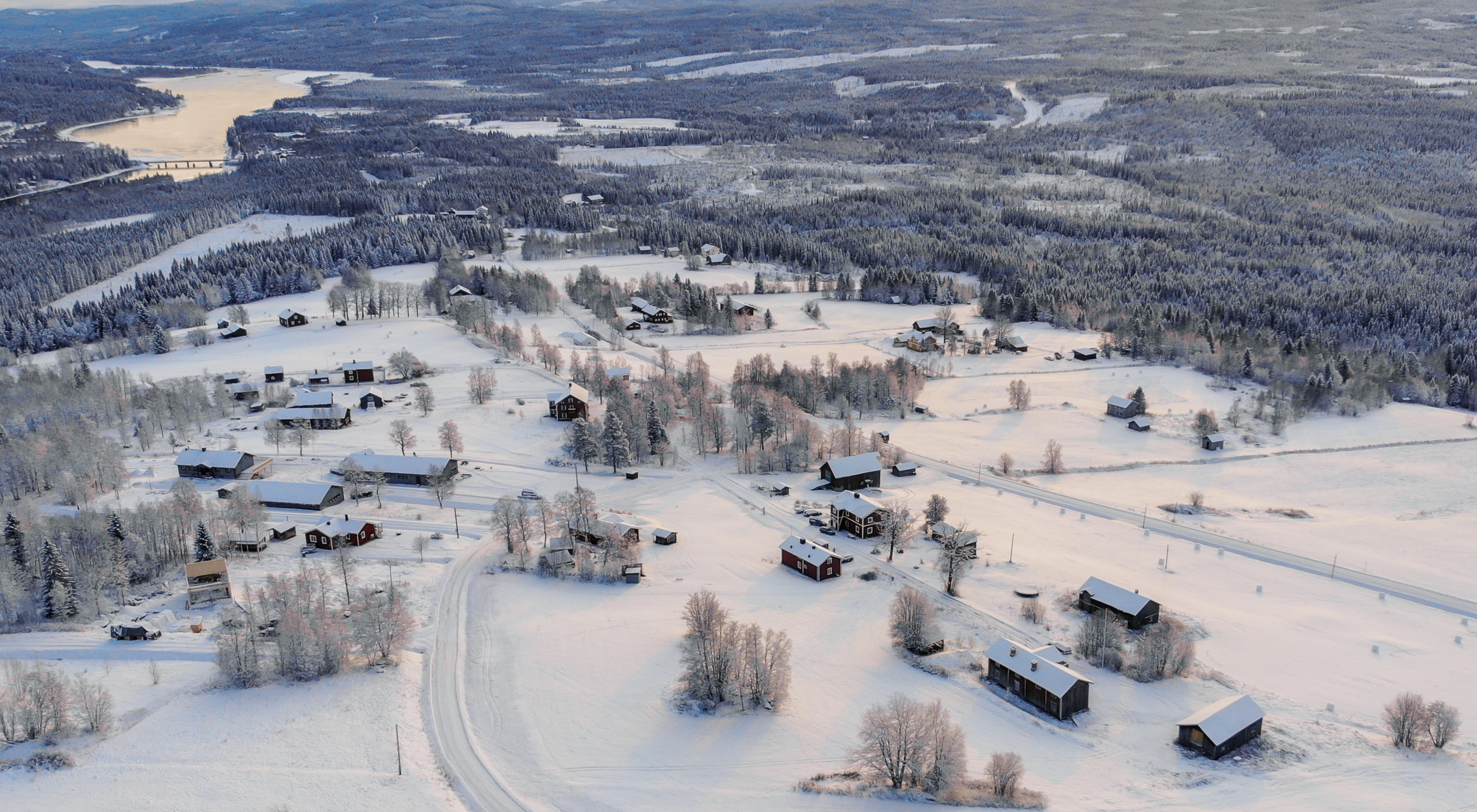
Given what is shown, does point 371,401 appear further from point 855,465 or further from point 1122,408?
point 1122,408

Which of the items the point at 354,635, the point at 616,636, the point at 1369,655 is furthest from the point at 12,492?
the point at 1369,655

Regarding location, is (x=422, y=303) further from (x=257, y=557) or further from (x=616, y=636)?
(x=616, y=636)

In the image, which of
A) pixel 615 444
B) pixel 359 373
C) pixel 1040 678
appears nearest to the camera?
pixel 1040 678

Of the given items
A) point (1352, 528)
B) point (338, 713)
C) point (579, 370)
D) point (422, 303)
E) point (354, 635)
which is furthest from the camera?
point (422, 303)

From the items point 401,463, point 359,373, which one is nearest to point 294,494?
point 401,463

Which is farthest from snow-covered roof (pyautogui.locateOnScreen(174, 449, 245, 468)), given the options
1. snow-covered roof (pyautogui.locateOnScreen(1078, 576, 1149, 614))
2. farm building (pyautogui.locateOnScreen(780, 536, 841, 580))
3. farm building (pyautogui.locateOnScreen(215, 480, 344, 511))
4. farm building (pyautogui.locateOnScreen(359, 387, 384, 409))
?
snow-covered roof (pyautogui.locateOnScreen(1078, 576, 1149, 614))
